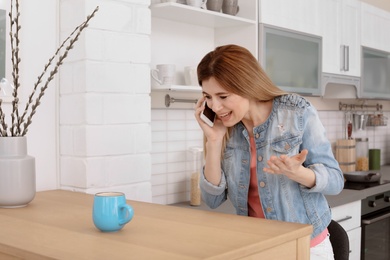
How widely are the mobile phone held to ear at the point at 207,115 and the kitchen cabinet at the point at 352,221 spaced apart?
58.9 inches

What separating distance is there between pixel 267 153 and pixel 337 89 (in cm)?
264

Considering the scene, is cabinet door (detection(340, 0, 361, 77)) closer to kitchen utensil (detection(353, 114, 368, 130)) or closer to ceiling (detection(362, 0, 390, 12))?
kitchen utensil (detection(353, 114, 368, 130))

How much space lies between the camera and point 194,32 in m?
3.16

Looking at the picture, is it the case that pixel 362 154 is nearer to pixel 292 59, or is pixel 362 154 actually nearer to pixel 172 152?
pixel 292 59

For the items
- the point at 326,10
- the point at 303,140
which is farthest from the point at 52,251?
the point at 326,10

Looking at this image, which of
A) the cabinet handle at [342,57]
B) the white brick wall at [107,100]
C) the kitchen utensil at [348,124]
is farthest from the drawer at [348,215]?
the white brick wall at [107,100]

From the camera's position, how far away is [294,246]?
4.57 feet

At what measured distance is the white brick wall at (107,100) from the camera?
2084 millimetres

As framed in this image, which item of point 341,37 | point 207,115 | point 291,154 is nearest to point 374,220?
point 341,37

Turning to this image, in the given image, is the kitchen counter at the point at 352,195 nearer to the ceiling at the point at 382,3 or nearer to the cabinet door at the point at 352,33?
the cabinet door at the point at 352,33

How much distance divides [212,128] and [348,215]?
65.8 inches

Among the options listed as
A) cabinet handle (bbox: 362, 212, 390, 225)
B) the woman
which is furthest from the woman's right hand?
cabinet handle (bbox: 362, 212, 390, 225)

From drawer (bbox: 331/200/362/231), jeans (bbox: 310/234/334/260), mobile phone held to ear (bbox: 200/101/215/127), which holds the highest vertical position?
mobile phone held to ear (bbox: 200/101/215/127)

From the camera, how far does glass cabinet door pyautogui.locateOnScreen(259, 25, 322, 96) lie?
3.13m
